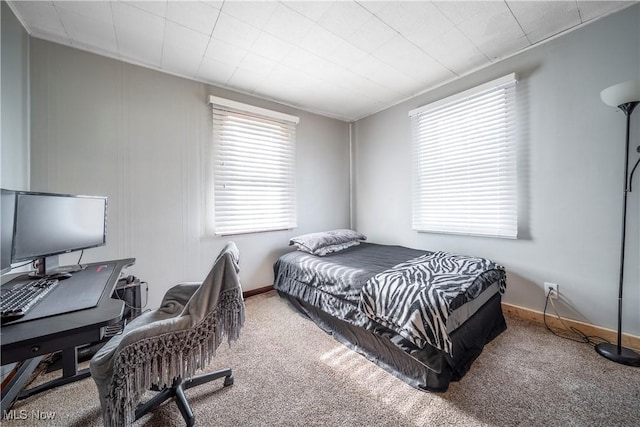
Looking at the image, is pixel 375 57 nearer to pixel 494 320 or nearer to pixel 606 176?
pixel 606 176

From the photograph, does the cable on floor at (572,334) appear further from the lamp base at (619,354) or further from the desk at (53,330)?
the desk at (53,330)

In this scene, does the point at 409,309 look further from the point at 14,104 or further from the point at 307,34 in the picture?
the point at 14,104

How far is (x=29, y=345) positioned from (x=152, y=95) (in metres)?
2.35

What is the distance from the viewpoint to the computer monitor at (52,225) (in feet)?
4.13

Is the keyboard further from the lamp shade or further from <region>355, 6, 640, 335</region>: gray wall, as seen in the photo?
the lamp shade

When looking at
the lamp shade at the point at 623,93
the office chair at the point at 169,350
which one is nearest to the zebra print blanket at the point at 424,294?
the office chair at the point at 169,350

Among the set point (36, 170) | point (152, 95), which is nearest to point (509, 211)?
point (152, 95)

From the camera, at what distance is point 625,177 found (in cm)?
171

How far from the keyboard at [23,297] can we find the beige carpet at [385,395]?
721 mm

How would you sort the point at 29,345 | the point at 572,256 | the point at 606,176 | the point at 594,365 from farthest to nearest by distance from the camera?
1. the point at 572,256
2. the point at 606,176
3. the point at 594,365
4. the point at 29,345

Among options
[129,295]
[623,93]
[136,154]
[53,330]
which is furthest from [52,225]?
[623,93]

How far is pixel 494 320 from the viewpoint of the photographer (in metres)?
2.06

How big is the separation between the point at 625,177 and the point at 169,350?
9.85ft

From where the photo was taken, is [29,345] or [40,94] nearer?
[29,345]
